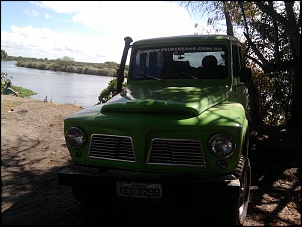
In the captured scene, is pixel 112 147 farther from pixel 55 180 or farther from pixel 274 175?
pixel 274 175

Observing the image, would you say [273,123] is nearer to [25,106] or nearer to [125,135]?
[125,135]

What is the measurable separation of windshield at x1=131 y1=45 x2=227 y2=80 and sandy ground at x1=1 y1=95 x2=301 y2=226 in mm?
1886

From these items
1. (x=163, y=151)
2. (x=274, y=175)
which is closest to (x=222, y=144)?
(x=163, y=151)

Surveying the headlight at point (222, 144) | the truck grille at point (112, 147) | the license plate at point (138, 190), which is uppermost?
the headlight at point (222, 144)

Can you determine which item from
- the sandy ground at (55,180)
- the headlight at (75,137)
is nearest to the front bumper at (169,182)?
the headlight at (75,137)

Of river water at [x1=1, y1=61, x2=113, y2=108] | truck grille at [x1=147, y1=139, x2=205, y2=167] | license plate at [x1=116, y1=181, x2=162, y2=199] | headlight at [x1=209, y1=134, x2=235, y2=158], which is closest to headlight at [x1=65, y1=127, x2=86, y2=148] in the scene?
license plate at [x1=116, y1=181, x2=162, y2=199]

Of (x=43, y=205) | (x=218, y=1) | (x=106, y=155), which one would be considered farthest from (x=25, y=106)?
(x=106, y=155)

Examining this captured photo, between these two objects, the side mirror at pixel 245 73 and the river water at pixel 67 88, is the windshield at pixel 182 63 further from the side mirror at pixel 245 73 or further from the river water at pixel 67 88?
the river water at pixel 67 88

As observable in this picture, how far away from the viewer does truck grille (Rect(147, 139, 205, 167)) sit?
9.77ft

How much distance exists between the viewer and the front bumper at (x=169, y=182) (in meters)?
2.85

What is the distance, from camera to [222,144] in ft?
9.59

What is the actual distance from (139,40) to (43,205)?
282 centimetres

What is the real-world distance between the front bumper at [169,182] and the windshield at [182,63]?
1.91 meters

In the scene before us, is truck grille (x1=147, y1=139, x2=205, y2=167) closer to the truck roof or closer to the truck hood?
the truck hood
